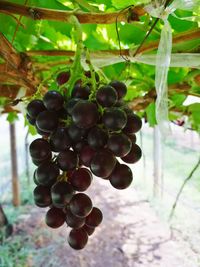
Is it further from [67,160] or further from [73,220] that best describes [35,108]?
[73,220]

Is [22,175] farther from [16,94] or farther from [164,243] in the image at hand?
[16,94]

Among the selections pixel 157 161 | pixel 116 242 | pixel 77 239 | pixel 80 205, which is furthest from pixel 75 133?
pixel 116 242

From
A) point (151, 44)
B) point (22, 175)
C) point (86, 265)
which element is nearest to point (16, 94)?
point (151, 44)

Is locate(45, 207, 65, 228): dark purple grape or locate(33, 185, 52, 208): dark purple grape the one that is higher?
locate(33, 185, 52, 208): dark purple grape

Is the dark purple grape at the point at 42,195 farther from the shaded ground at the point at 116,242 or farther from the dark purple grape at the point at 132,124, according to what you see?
the shaded ground at the point at 116,242

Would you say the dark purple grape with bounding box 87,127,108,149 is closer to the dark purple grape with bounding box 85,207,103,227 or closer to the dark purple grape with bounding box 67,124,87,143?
the dark purple grape with bounding box 67,124,87,143

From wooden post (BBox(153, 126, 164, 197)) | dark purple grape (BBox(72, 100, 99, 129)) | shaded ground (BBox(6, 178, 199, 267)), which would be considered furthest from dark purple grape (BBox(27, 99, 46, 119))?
wooden post (BBox(153, 126, 164, 197))
